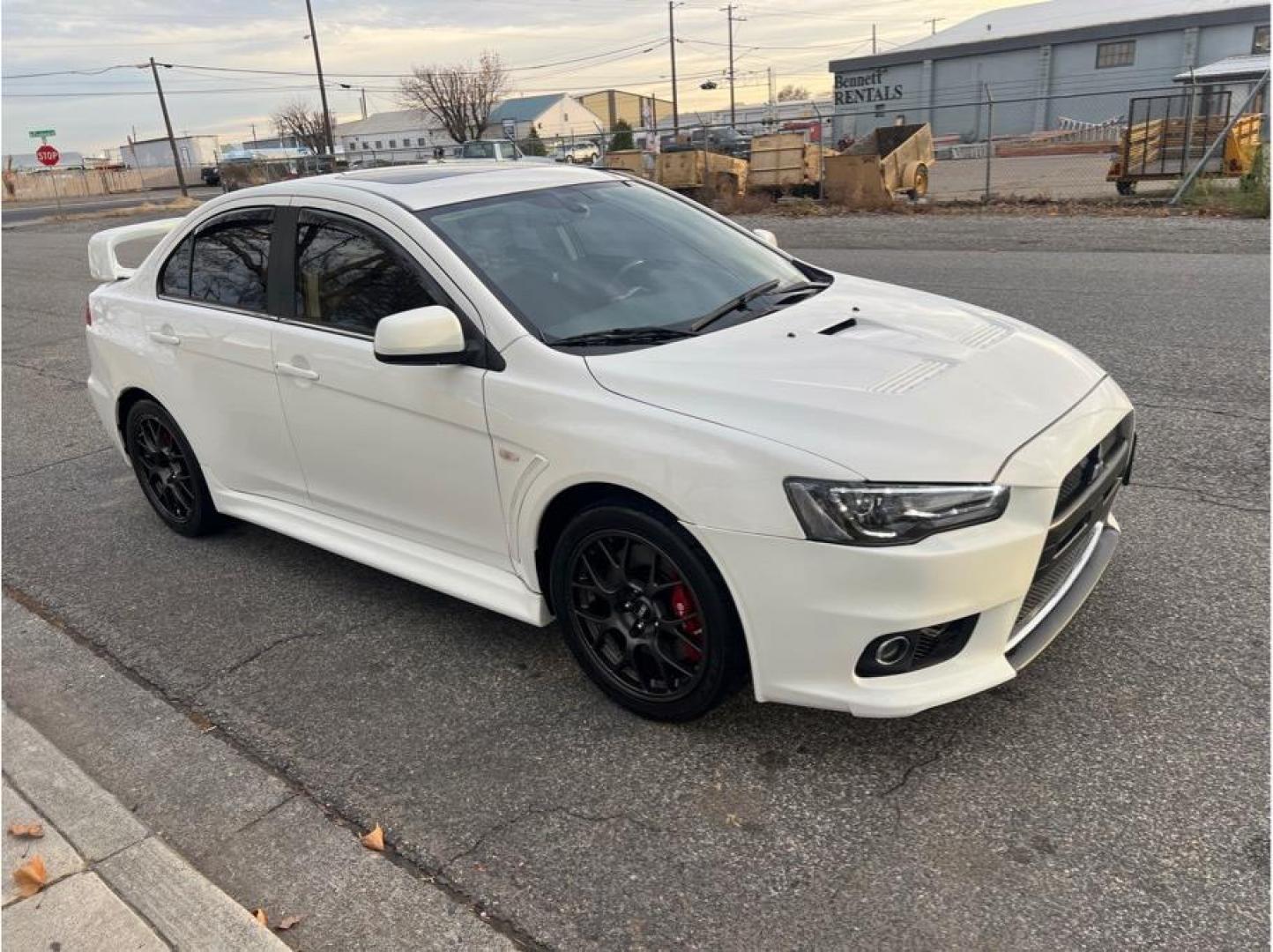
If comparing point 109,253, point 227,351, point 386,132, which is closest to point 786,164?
point 109,253

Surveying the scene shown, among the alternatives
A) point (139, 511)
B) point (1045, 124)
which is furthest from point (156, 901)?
point (1045, 124)

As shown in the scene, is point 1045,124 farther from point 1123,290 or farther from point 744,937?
point 744,937

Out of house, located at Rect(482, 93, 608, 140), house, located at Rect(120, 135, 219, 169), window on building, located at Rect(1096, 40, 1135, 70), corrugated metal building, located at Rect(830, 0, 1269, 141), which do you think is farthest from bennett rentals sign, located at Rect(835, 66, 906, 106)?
house, located at Rect(120, 135, 219, 169)

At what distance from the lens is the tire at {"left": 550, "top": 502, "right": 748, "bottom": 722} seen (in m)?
2.86

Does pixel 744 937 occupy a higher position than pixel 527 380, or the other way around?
pixel 527 380

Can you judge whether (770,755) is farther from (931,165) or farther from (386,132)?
(386,132)

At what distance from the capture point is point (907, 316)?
3607 millimetres

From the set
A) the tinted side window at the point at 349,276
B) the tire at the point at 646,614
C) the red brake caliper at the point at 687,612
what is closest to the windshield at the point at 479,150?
the tinted side window at the point at 349,276

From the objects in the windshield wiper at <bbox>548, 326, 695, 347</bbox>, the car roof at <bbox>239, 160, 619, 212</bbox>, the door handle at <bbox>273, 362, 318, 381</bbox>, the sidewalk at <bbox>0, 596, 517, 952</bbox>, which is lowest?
the sidewalk at <bbox>0, 596, 517, 952</bbox>

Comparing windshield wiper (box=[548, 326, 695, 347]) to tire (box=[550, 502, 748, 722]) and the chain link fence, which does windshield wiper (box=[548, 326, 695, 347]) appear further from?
the chain link fence

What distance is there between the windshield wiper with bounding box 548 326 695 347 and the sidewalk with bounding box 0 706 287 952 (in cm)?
187

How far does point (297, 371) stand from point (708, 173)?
1952 cm

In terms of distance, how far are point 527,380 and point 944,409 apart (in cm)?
126

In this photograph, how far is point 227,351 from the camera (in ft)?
14.1
